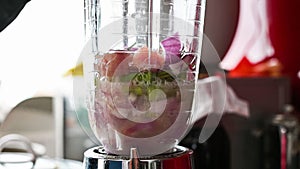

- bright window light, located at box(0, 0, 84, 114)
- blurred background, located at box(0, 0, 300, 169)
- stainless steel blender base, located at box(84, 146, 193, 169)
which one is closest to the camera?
stainless steel blender base, located at box(84, 146, 193, 169)

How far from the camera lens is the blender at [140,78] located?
1.61 ft

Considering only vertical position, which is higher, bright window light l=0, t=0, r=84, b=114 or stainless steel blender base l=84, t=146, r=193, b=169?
bright window light l=0, t=0, r=84, b=114

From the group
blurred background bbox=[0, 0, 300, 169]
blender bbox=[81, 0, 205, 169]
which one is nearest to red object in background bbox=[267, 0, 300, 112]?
blurred background bbox=[0, 0, 300, 169]

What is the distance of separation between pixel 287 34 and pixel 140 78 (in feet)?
4.66

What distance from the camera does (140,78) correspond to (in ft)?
1.60

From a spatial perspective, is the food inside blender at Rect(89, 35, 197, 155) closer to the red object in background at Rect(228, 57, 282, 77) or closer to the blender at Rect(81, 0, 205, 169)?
the blender at Rect(81, 0, 205, 169)

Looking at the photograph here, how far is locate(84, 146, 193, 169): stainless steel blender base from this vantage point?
483 mm

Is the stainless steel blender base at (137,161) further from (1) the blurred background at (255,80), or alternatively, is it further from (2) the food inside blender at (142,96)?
(1) the blurred background at (255,80)

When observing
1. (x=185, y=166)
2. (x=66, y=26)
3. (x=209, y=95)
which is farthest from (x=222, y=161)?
(x=185, y=166)

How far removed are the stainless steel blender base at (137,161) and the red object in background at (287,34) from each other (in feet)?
4.49

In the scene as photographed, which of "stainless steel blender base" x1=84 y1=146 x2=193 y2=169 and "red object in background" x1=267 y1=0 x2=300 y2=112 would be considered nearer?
"stainless steel blender base" x1=84 y1=146 x2=193 y2=169

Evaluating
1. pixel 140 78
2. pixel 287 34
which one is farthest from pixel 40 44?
pixel 287 34

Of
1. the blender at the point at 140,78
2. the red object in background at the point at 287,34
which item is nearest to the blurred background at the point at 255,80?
the red object in background at the point at 287,34

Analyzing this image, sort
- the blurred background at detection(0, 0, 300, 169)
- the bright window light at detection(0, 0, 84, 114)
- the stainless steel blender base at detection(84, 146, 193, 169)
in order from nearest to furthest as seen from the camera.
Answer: the stainless steel blender base at detection(84, 146, 193, 169) → the bright window light at detection(0, 0, 84, 114) → the blurred background at detection(0, 0, 300, 169)
